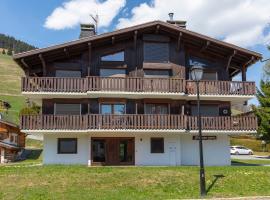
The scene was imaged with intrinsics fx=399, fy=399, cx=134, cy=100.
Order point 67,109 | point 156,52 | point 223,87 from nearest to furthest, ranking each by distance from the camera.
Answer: point 67,109
point 223,87
point 156,52

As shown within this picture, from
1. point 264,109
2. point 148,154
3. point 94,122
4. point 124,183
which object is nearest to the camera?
point 124,183

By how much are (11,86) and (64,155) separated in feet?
283

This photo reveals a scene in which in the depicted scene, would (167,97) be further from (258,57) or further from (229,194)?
(229,194)

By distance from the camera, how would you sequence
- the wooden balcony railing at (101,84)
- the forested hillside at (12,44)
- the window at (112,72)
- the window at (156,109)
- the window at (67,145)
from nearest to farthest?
1. the wooden balcony railing at (101,84)
2. the window at (67,145)
3. the window at (156,109)
4. the window at (112,72)
5. the forested hillside at (12,44)

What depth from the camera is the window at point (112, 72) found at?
31203mm

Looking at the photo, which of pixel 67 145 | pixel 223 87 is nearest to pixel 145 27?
pixel 223 87

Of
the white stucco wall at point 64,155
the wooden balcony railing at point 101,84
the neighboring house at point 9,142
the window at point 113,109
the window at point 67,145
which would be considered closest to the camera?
the wooden balcony railing at point 101,84

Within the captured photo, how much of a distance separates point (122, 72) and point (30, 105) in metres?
30.9

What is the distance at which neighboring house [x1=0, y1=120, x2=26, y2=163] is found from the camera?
4819cm

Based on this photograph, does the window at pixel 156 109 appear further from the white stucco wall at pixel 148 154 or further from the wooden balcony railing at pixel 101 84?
the white stucco wall at pixel 148 154

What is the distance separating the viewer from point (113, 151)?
100ft

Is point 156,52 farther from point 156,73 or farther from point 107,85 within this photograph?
point 107,85

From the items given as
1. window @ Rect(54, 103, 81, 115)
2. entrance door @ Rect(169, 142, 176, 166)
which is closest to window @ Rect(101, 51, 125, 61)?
window @ Rect(54, 103, 81, 115)

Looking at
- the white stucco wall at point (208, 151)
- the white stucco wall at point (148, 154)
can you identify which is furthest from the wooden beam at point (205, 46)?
the white stucco wall at point (148, 154)
